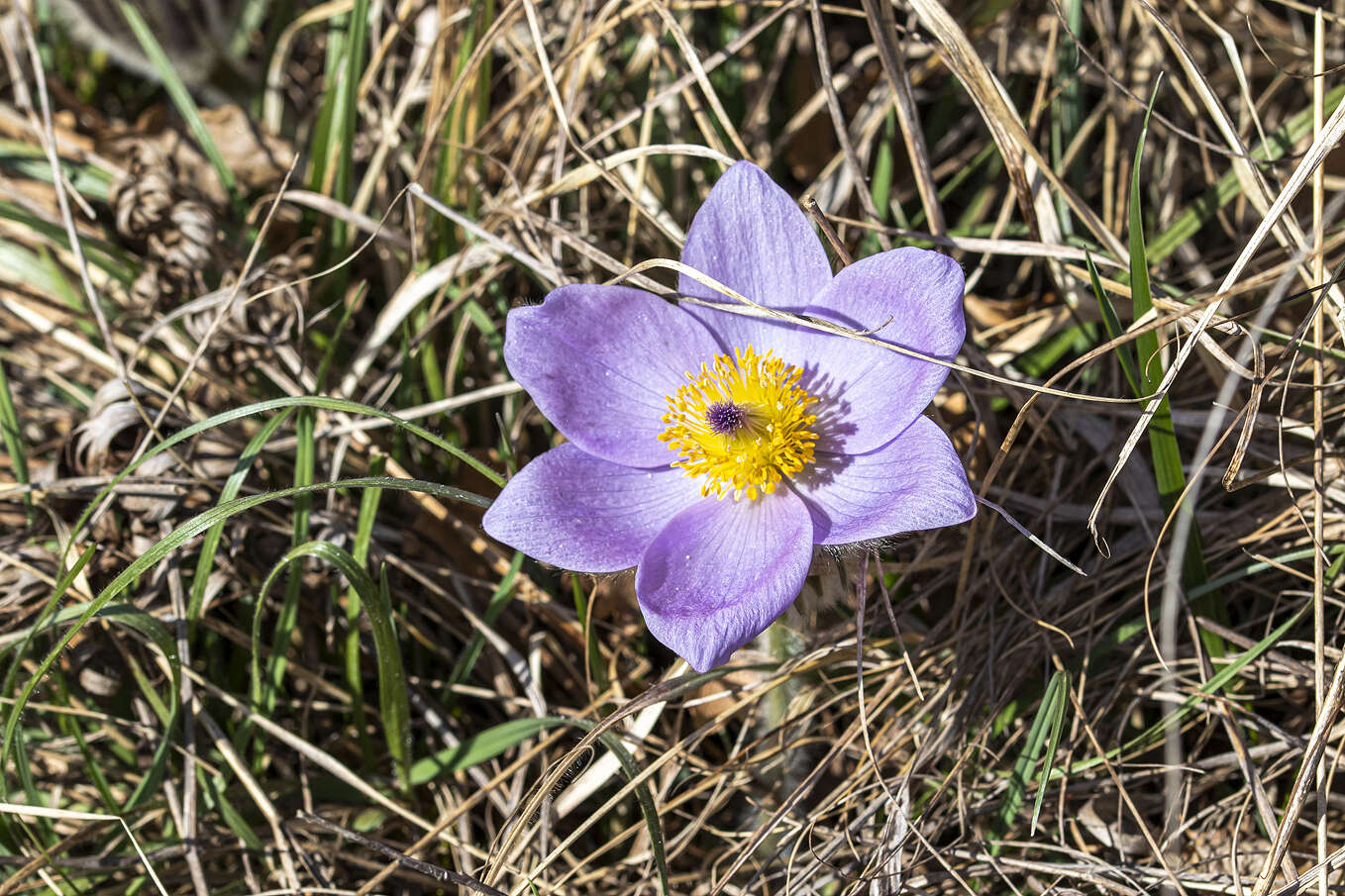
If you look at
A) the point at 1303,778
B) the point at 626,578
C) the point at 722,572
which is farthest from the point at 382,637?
the point at 1303,778

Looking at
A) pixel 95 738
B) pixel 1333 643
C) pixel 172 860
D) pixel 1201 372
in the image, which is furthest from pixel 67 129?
pixel 1333 643

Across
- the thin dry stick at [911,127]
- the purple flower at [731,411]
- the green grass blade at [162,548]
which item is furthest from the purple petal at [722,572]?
the thin dry stick at [911,127]

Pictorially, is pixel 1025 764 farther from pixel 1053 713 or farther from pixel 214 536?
pixel 214 536

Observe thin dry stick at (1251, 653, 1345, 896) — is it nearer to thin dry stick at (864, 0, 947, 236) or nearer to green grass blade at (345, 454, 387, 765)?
thin dry stick at (864, 0, 947, 236)

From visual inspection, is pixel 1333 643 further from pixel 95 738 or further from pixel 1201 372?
pixel 95 738

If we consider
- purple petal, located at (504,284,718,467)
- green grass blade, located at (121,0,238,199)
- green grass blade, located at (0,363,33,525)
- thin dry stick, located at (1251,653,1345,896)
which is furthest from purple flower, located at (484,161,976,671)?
green grass blade, located at (121,0,238,199)

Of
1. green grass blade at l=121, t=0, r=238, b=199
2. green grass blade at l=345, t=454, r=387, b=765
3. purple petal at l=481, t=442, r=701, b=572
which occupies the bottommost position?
green grass blade at l=345, t=454, r=387, b=765

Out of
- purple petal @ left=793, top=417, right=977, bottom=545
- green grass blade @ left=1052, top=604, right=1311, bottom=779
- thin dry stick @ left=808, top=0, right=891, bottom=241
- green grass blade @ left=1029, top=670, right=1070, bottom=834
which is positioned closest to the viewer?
purple petal @ left=793, top=417, right=977, bottom=545

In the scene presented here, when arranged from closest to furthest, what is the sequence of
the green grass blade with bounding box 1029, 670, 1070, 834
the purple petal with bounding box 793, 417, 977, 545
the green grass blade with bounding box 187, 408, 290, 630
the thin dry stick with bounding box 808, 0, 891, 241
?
the purple petal with bounding box 793, 417, 977, 545, the green grass blade with bounding box 1029, 670, 1070, 834, the green grass blade with bounding box 187, 408, 290, 630, the thin dry stick with bounding box 808, 0, 891, 241

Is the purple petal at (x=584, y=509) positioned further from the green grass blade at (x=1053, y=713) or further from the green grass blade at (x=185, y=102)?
the green grass blade at (x=185, y=102)
